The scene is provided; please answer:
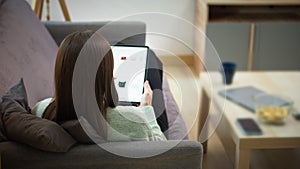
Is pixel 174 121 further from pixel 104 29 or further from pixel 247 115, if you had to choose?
pixel 104 29

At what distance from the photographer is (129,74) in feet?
5.50

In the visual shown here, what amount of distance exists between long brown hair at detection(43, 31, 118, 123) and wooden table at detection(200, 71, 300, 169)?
708 mm

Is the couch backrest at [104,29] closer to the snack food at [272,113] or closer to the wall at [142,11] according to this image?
the snack food at [272,113]

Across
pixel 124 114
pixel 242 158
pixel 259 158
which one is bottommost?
pixel 259 158

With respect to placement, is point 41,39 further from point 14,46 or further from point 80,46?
point 80,46

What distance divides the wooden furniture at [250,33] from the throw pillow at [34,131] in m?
2.07

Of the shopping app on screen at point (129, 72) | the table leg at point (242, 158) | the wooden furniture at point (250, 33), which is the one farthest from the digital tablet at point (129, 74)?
the wooden furniture at point (250, 33)

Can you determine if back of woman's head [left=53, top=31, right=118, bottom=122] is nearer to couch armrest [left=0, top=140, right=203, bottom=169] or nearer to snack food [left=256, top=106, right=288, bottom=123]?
couch armrest [left=0, top=140, right=203, bottom=169]

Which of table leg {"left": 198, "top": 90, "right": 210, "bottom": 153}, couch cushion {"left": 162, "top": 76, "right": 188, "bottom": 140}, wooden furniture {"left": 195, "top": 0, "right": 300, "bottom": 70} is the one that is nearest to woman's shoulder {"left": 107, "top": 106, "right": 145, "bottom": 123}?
couch cushion {"left": 162, "top": 76, "right": 188, "bottom": 140}

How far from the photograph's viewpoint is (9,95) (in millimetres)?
1535

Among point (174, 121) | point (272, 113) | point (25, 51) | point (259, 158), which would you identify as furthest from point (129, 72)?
A: point (259, 158)

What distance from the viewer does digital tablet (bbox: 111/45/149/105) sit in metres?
1.64

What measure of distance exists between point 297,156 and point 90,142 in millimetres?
1343

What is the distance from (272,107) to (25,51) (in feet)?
3.64
